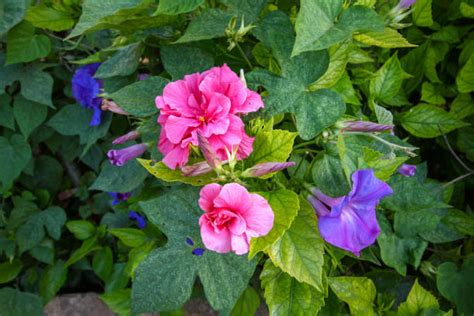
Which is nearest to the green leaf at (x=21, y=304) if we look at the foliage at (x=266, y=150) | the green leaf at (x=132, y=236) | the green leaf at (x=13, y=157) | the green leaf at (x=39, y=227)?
the foliage at (x=266, y=150)

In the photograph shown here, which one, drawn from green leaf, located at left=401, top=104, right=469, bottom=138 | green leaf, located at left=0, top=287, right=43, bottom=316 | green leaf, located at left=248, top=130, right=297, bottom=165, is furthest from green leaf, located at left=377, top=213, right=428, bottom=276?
green leaf, located at left=0, top=287, right=43, bottom=316

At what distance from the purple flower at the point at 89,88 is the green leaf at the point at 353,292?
0.74 metres

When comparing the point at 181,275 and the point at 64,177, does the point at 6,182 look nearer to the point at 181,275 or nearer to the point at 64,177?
the point at 64,177

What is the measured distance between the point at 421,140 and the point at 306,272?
825mm

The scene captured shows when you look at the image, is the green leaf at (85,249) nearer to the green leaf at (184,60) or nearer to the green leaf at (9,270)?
the green leaf at (9,270)

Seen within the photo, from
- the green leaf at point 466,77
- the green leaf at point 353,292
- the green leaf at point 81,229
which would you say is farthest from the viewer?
the green leaf at point 81,229

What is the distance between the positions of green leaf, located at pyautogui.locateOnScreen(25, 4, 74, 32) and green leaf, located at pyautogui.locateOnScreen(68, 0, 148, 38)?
0.37m

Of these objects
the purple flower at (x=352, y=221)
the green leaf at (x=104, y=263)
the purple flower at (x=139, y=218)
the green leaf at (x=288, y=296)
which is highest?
the purple flower at (x=352, y=221)

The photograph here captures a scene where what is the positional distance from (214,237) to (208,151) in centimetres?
12

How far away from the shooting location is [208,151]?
67 centimetres

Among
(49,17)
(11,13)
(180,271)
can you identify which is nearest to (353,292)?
(180,271)

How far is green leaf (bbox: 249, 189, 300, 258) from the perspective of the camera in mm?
698

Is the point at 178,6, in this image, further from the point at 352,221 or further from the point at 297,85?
the point at 352,221

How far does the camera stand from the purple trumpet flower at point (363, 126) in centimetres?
76
